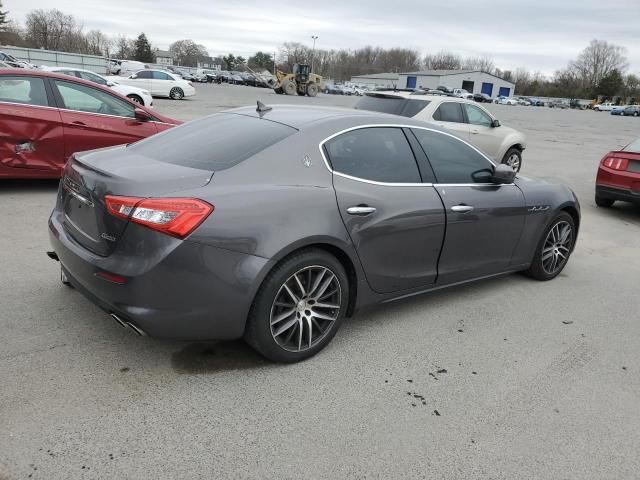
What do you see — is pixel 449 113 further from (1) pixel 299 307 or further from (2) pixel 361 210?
(1) pixel 299 307

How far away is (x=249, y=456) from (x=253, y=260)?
0.99 m

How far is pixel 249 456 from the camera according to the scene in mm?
2521

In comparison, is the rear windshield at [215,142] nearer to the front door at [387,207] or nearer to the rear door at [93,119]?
the front door at [387,207]

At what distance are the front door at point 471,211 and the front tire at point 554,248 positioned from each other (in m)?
0.54

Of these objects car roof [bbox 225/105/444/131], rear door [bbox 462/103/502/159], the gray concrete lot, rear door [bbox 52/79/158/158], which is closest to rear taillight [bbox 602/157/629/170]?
rear door [bbox 462/103/502/159]

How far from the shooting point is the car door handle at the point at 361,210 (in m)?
3.41

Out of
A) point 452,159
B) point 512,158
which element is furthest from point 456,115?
point 452,159

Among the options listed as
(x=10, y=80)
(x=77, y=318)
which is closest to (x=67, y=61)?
(x=10, y=80)

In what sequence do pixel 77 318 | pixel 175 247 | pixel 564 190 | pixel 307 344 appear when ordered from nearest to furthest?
pixel 175 247 → pixel 307 344 → pixel 77 318 → pixel 564 190

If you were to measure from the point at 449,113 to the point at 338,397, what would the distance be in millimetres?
8253

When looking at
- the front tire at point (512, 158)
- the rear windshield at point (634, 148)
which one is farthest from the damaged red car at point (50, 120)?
the front tire at point (512, 158)

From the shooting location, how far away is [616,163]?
8453 mm

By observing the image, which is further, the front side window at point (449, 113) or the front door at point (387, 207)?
the front side window at point (449, 113)

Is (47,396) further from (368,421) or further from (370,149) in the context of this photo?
(370,149)
